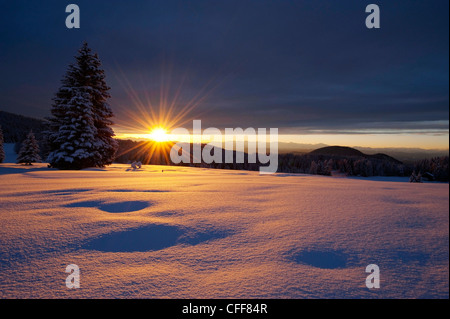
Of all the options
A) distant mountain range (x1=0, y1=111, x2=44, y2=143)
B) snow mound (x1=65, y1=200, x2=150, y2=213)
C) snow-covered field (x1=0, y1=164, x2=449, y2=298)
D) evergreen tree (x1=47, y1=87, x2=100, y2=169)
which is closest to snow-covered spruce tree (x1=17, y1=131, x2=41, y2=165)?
evergreen tree (x1=47, y1=87, x2=100, y2=169)

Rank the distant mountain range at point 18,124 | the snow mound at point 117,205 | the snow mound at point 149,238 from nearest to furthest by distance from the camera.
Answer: the snow mound at point 149,238 → the snow mound at point 117,205 → the distant mountain range at point 18,124

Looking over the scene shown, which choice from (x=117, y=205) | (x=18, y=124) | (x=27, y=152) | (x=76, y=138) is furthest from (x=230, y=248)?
(x=18, y=124)

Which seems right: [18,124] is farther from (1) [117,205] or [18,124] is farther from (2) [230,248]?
(2) [230,248]

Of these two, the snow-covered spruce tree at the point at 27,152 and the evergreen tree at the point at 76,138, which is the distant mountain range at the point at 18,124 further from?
the evergreen tree at the point at 76,138

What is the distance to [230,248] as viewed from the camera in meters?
1.85

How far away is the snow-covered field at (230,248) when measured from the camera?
4.53 ft

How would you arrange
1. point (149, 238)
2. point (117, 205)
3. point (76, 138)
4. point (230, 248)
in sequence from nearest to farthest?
point (230, 248) → point (149, 238) → point (117, 205) → point (76, 138)

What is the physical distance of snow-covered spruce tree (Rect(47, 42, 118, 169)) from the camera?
42.6ft

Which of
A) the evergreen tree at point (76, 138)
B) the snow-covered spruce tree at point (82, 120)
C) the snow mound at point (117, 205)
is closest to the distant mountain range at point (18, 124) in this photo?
the snow-covered spruce tree at point (82, 120)

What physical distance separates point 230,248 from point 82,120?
14.8 meters

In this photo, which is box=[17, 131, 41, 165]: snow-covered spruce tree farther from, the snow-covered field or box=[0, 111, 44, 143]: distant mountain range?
box=[0, 111, 44, 143]: distant mountain range

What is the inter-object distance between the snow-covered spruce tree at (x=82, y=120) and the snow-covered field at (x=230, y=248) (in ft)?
38.6

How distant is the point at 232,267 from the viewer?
1.58 metres

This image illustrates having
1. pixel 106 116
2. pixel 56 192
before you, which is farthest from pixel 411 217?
pixel 106 116
